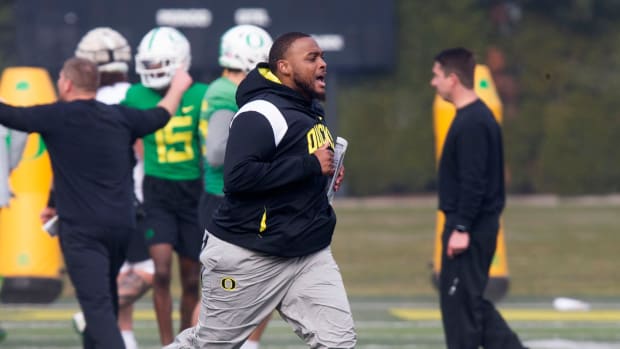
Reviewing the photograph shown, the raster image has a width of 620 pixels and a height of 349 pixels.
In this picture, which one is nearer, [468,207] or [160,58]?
[468,207]

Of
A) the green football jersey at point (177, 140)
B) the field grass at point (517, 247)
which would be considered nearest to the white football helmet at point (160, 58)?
the green football jersey at point (177, 140)

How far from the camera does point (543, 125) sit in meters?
28.9

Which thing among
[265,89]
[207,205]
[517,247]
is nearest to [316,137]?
[265,89]

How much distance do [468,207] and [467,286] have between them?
0.44 m

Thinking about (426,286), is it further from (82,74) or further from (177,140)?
(82,74)

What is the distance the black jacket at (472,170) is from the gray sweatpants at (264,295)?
1806mm

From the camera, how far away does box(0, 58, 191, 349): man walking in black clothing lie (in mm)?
7090

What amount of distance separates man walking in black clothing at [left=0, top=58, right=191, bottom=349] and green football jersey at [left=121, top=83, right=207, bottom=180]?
2.89 ft

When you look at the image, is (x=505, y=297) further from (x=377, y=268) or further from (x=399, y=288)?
(x=377, y=268)

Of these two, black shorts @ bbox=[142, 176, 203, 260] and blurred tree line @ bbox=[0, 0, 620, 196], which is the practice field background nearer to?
black shorts @ bbox=[142, 176, 203, 260]

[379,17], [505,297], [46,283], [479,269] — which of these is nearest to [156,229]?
[479,269]

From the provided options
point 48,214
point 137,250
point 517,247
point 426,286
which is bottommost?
point 517,247

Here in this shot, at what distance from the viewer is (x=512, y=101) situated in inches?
1176

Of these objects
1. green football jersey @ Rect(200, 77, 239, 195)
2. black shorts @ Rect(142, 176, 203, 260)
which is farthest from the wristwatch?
black shorts @ Rect(142, 176, 203, 260)
